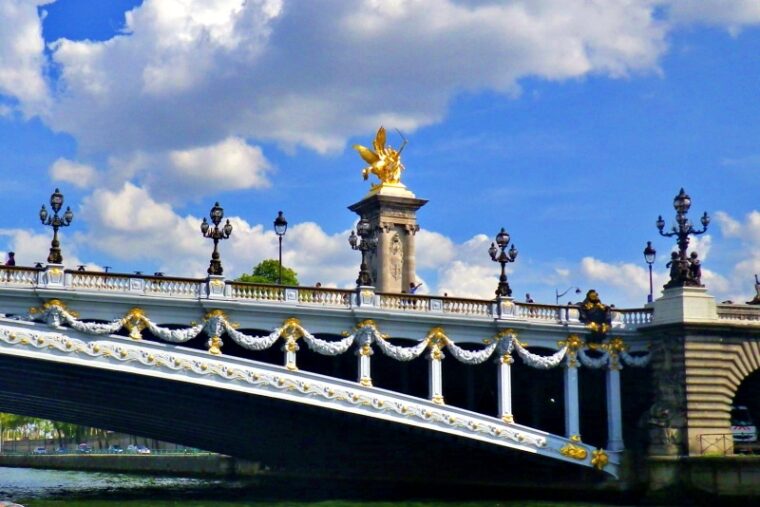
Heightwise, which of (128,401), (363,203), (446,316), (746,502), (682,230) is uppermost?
(363,203)

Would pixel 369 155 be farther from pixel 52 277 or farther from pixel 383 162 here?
pixel 52 277

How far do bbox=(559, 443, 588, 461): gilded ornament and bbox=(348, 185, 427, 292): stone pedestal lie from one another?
1881cm

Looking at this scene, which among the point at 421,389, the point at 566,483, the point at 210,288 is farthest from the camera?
the point at 421,389

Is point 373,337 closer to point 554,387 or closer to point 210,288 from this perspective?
point 210,288

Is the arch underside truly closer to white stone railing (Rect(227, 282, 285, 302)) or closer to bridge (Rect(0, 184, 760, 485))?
bridge (Rect(0, 184, 760, 485))

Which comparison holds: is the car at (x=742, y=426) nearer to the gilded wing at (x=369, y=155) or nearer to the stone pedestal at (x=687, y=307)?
the stone pedestal at (x=687, y=307)

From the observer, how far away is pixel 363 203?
65125 millimetres

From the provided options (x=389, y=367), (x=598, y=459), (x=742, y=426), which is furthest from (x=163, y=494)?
(x=742, y=426)

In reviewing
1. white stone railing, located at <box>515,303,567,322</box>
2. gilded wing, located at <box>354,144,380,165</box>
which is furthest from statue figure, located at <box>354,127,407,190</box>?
white stone railing, located at <box>515,303,567,322</box>

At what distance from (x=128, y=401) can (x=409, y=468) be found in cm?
1280

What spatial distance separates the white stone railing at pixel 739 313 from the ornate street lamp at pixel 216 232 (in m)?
19.2

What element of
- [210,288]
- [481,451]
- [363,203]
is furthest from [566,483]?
[363,203]

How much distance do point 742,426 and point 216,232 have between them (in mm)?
22048

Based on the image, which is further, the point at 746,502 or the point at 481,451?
the point at 481,451
